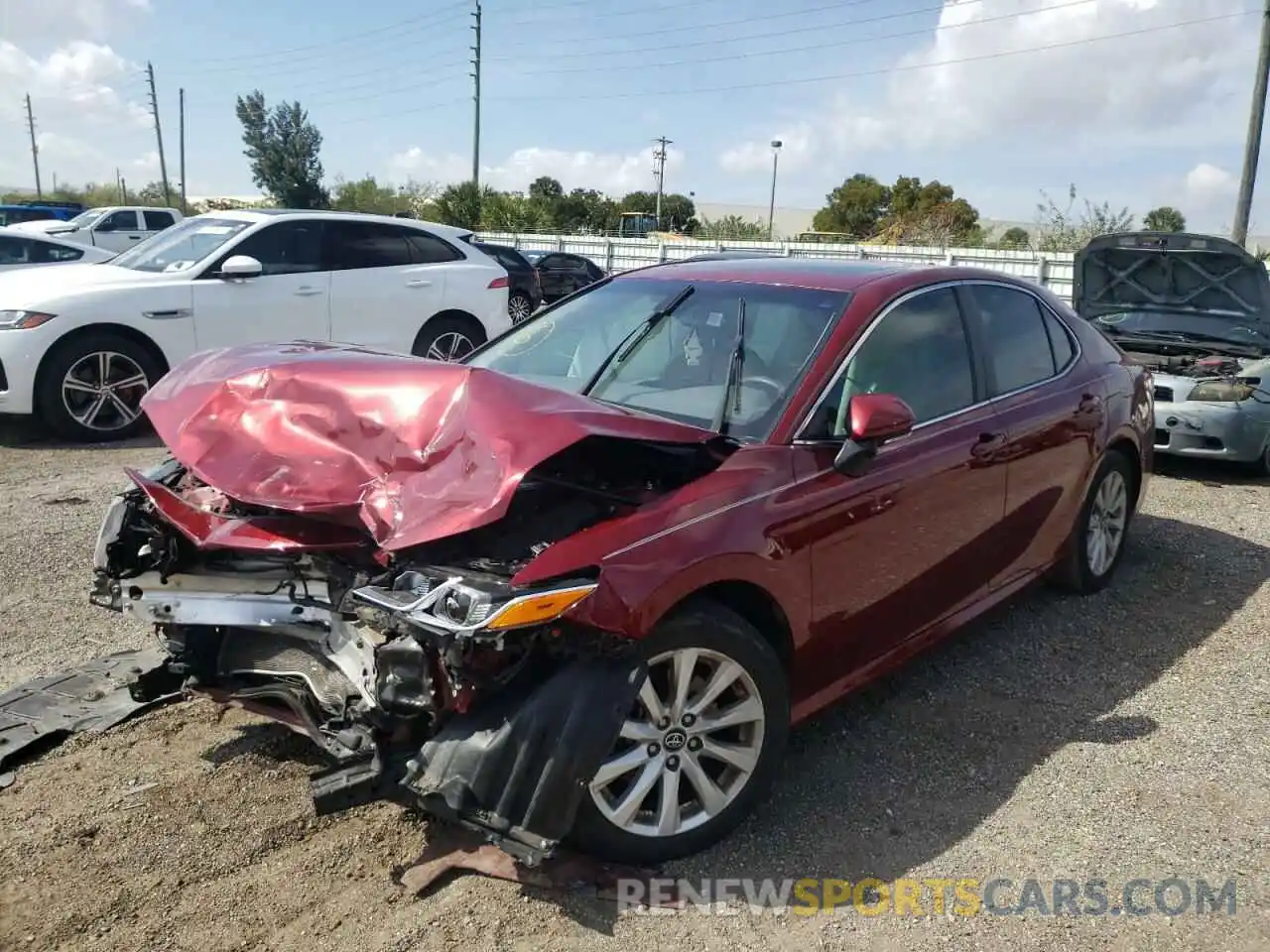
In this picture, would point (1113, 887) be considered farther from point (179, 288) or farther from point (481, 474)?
point (179, 288)

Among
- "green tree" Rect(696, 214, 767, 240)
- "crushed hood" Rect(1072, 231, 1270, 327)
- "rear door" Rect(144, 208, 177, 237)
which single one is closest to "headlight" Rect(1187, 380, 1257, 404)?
"crushed hood" Rect(1072, 231, 1270, 327)

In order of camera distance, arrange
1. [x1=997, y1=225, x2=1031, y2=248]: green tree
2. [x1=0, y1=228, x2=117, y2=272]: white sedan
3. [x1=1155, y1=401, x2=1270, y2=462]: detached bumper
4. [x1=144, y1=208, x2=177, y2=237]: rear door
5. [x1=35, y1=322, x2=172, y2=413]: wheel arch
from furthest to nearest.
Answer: [x1=997, y1=225, x2=1031, y2=248]: green tree → [x1=144, y1=208, x2=177, y2=237]: rear door → [x1=0, y1=228, x2=117, y2=272]: white sedan → [x1=35, y1=322, x2=172, y2=413]: wheel arch → [x1=1155, y1=401, x2=1270, y2=462]: detached bumper

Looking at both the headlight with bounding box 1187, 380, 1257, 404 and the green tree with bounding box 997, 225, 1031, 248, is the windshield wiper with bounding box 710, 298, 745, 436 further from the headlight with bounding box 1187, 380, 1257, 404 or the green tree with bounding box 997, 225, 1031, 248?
the green tree with bounding box 997, 225, 1031, 248

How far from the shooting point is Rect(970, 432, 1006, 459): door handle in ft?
13.1

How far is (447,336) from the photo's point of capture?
10.2 meters

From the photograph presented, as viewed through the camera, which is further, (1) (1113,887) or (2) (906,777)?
(2) (906,777)

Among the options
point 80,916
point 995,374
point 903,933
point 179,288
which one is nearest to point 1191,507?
point 995,374

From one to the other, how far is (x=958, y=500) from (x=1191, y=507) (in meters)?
4.11

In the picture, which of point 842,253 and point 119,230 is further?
point 119,230

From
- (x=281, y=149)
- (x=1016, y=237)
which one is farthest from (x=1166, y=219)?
(x=281, y=149)

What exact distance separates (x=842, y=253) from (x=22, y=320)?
18804 mm

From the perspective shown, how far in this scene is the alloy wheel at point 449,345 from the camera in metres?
10.1

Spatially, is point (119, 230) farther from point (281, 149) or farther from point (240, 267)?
point (281, 149)

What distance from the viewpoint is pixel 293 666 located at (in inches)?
125
